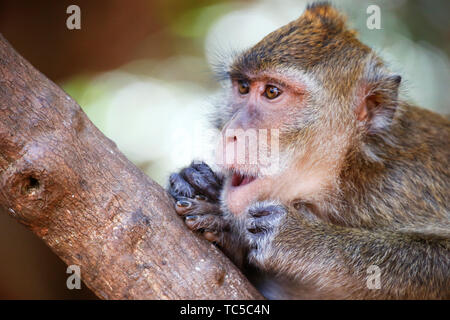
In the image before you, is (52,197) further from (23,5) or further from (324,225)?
(23,5)

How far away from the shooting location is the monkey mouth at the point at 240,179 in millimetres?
4090

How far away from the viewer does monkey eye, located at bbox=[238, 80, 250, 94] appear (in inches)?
182

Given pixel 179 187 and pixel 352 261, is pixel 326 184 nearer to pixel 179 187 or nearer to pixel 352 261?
pixel 352 261

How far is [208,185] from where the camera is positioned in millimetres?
4234

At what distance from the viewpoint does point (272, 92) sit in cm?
430

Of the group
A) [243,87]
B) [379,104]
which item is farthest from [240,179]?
[379,104]

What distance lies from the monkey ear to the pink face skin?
57 centimetres

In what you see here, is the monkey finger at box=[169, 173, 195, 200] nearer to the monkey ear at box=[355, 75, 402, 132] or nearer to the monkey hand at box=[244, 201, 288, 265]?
the monkey hand at box=[244, 201, 288, 265]

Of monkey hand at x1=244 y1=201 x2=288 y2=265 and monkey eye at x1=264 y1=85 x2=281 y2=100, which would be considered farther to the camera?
monkey eye at x1=264 y1=85 x2=281 y2=100

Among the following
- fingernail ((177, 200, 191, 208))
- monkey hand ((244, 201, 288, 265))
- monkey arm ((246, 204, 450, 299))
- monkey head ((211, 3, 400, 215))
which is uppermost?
monkey head ((211, 3, 400, 215))

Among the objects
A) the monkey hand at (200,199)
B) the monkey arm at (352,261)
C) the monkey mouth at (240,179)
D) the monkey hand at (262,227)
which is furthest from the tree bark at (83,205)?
the monkey mouth at (240,179)

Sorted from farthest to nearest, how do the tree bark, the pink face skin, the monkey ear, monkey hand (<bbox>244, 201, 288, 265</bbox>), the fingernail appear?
1. the monkey ear
2. the pink face skin
3. monkey hand (<bbox>244, 201, 288, 265</bbox>)
4. the fingernail
5. the tree bark

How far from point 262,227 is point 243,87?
4.98 feet

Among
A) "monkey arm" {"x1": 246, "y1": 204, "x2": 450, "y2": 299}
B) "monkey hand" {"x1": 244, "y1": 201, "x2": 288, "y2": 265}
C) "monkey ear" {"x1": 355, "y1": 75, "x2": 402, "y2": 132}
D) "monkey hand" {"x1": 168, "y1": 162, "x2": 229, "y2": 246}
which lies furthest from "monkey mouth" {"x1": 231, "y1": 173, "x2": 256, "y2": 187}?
"monkey ear" {"x1": 355, "y1": 75, "x2": 402, "y2": 132}
